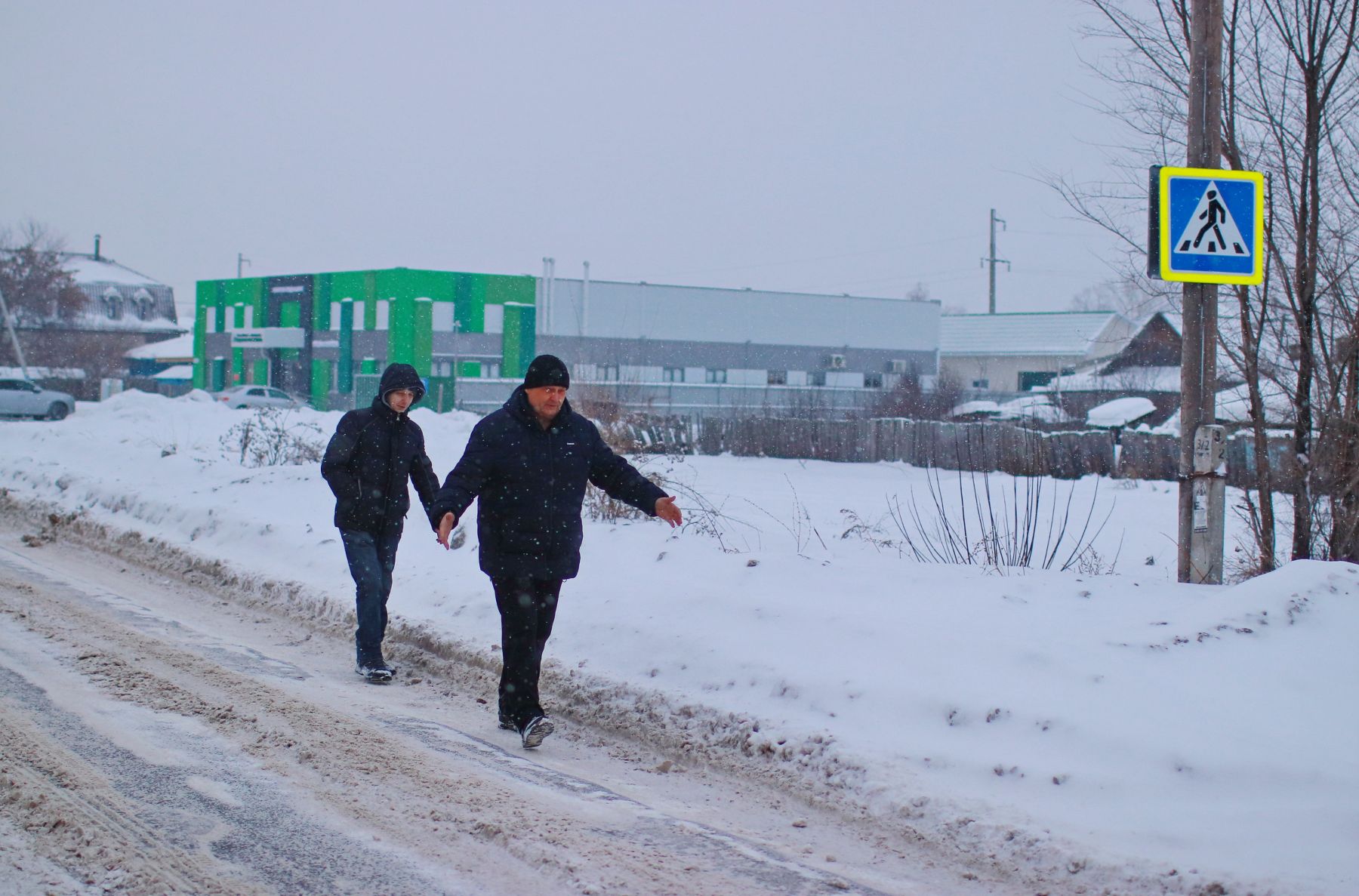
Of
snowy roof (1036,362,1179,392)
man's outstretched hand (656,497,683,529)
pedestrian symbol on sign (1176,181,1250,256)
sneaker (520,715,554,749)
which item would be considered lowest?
sneaker (520,715,554,749)

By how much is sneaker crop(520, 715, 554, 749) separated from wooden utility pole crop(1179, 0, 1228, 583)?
169 inches

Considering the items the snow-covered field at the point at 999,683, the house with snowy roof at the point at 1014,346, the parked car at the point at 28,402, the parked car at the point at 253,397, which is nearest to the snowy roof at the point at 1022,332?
the house with snowy roof at the point at 1014,346

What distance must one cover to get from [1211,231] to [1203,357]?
779mm

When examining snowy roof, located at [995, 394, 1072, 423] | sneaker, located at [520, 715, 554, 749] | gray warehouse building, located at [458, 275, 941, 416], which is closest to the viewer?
sneaker, located at [520, 715, 554, 749]

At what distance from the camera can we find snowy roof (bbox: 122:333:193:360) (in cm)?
7138

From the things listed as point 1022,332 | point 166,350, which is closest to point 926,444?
point 1022,332

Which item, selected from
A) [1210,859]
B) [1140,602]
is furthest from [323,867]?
[1140,602]

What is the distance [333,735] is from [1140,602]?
14.3ft

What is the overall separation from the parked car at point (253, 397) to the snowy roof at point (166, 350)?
24.4 metres

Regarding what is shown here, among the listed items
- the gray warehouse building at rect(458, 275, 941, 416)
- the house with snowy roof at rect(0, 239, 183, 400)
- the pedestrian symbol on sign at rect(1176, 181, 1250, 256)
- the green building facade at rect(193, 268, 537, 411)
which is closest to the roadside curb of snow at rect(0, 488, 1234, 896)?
the pedestrian symbol on sign at rect(1176, 181, 1250, 256)

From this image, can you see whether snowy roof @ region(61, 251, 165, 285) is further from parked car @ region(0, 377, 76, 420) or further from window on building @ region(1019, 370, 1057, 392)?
window on building @ region(1019, 370, 1057, 392)

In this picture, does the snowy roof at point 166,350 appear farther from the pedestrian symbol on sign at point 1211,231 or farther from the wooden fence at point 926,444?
the pedestrian symbol on sign at point 1211,231

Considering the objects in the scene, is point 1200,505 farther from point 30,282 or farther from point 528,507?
point 30,282

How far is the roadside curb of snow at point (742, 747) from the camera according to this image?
165 inches
